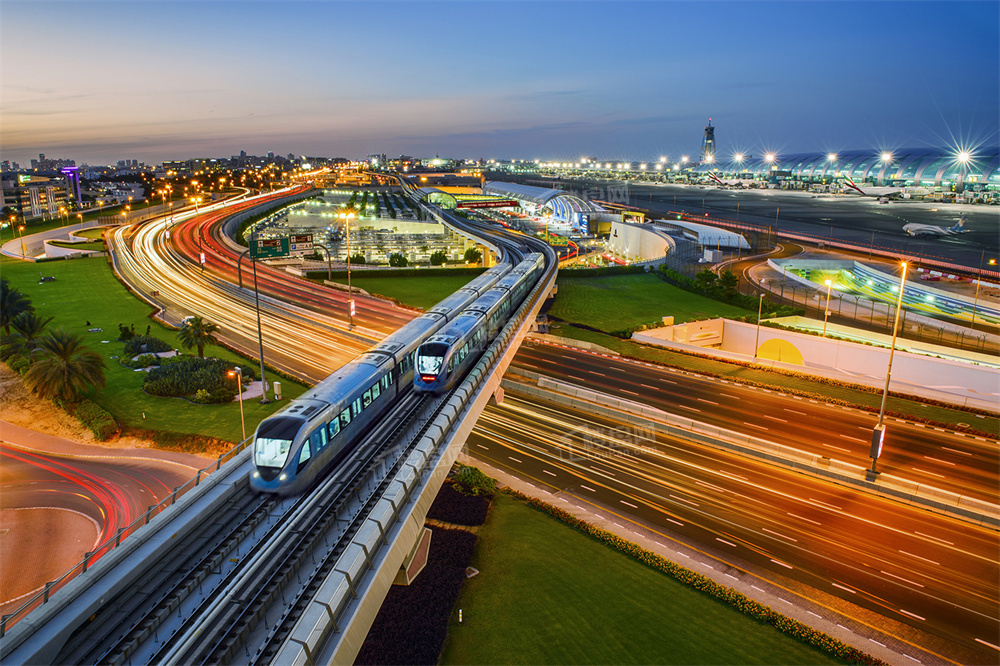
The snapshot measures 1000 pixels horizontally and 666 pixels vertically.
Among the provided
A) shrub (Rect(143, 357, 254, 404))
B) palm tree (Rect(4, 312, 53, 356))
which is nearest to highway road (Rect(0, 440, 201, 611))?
shrub (Rect(143, 357, 254, 404))

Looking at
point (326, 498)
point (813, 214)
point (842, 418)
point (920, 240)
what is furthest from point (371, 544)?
A: point (813, 214)

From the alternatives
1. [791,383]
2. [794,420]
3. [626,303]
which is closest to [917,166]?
[626,303]

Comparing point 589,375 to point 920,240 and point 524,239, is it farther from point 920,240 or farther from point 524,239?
point 920,240

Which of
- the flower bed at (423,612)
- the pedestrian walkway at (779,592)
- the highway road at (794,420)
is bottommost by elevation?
the flower bed at (423,612)

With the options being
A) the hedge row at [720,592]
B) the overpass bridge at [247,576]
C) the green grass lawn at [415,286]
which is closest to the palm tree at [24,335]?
the green grass lawn at [415,286]

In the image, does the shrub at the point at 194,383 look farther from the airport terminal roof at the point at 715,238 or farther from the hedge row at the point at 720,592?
the airport terminal roof at the point at 715,238
